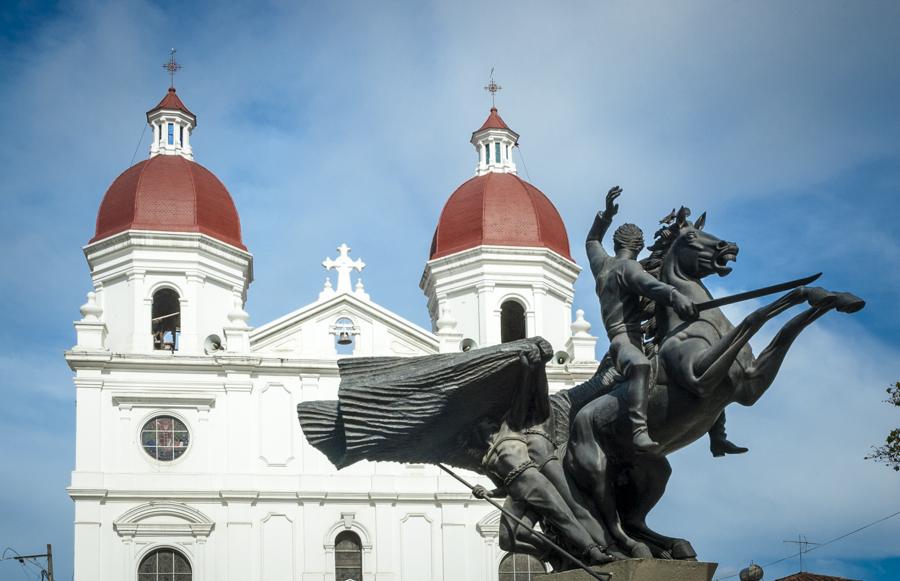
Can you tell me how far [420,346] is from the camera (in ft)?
115

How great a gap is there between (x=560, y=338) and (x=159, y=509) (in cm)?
1062

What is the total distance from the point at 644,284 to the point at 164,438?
90.7 feet

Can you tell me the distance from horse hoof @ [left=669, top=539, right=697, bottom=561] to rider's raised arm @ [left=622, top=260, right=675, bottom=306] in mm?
1130

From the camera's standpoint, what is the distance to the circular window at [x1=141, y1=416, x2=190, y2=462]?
1303 inches

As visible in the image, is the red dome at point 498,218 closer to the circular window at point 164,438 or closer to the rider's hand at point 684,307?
the circular window at point 164,438

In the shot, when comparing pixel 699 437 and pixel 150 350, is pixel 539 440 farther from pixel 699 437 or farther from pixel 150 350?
pixel 150 350

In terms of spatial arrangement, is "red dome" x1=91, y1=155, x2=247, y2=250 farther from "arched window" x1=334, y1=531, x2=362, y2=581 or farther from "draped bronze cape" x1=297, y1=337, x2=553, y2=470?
"draped bronze cape" x1=297, y1=337, x2=553, y2=470

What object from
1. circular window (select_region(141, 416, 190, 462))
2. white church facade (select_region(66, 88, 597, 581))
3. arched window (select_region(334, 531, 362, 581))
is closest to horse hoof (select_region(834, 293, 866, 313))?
white church facade (select_region(66, 88, 597, 581))

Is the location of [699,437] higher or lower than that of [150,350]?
lower

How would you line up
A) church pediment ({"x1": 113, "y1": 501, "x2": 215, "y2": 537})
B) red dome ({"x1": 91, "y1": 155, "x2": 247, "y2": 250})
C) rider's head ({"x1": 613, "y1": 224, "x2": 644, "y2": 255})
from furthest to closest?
red dome ({"x1": 91, "y1": 155, "x2": 247, "y2": 250}) → church pediment ({"x1": 113, "y1": 501, "x2": 215, "y2": 537}) → rider's head ({"x1": 613, "y1": 224, "x2": 644, "y2": 255})

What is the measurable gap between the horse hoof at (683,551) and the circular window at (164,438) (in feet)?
89.9

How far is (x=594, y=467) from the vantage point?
6887 millimetres

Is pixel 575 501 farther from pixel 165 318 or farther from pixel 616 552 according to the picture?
pixel 165 318

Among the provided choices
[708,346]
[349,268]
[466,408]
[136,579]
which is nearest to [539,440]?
[466,408]
